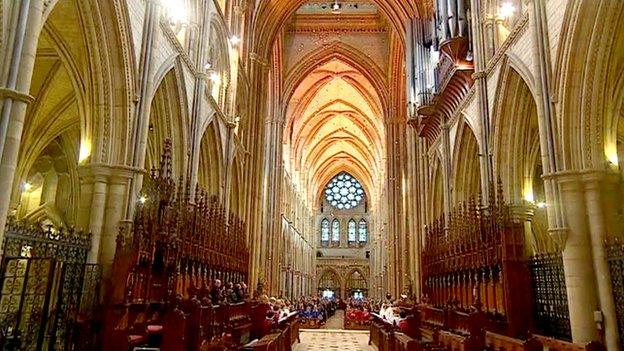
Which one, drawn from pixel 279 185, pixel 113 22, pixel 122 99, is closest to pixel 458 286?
pixel 122 99

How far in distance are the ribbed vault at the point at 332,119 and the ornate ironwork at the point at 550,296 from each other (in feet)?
70.6

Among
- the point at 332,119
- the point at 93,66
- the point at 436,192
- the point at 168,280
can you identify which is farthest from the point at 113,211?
the point at 332,119

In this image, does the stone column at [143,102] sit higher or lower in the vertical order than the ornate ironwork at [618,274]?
higher

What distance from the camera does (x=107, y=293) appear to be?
764cm

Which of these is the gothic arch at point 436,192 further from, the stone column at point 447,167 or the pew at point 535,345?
the pew at point 535,345

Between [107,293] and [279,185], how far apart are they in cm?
2170

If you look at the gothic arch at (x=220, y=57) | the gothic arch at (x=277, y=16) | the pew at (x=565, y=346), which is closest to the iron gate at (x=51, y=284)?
the pew at (x=565, y=346)

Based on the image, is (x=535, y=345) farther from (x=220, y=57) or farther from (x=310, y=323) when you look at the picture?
(x=310, y=323)

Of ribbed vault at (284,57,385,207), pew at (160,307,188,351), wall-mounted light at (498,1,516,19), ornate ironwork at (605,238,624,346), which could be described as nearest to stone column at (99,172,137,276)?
pew at (160,307,188,351)

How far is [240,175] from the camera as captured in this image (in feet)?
63.3

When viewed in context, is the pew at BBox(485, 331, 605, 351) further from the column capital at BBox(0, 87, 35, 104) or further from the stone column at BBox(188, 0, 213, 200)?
the stone column at BBox(188, 0, 213, 200)

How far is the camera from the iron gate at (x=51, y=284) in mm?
6091

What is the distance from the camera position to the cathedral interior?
23.6 ft

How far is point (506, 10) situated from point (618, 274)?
23.7ft
